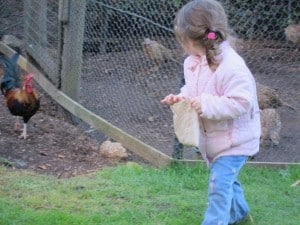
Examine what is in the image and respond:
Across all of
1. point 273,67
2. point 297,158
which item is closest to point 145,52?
point 273,67

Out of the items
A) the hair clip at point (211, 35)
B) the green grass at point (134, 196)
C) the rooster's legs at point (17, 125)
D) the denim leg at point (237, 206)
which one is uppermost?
the hair clip at point (211, 35)

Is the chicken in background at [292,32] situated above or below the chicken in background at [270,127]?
above

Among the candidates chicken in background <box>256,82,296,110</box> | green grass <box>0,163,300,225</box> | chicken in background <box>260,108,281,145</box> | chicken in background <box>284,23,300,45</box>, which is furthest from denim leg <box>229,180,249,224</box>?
chicken in background <box>284,23,300,45</box>

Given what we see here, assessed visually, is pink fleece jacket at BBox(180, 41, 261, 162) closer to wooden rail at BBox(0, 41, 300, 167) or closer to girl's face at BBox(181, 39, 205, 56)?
girl's face at BBox(181, 39, 205, 56)

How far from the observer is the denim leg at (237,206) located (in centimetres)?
396

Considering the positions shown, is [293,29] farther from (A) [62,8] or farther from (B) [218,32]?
(B) [218,32]

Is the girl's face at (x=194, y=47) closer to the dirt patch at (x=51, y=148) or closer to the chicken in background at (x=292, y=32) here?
the dirt patch at (x=51, y=148)

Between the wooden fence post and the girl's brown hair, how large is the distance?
3.27 meters

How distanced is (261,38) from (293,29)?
15.3 inches

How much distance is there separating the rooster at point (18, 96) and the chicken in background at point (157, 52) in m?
2.00

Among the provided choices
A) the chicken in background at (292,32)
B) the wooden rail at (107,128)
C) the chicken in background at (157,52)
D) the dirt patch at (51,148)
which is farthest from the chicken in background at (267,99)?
the chicken in background at (157,52)

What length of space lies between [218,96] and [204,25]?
357mm

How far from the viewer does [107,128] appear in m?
5.95

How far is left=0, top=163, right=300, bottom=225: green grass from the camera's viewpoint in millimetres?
4078
